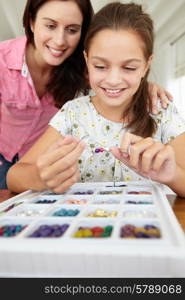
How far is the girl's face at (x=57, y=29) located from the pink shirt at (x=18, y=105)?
0.53ft

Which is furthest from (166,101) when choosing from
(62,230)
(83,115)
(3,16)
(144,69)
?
(3,16)

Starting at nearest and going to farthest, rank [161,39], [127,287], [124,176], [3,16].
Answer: [127,287], [124,176], [3,16], [161,39]

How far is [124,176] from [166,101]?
300 millimetres

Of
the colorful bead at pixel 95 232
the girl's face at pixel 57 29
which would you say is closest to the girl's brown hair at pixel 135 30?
the girl's face at pixel 57 29

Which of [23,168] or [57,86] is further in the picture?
[57,86]

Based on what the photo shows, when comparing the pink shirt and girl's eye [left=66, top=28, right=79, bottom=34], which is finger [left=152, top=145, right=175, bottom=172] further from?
the pink shirt

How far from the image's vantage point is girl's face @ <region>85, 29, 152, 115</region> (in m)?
0.95

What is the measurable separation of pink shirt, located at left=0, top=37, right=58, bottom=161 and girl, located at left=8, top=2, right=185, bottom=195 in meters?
0.33

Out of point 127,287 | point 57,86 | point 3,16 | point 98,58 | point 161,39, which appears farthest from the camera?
point 161,39

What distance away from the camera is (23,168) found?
105 centimetres

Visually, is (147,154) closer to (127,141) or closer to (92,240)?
(127,141)

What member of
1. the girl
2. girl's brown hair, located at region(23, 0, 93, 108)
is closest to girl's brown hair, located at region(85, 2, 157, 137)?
the girl

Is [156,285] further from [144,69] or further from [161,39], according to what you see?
[161,39]

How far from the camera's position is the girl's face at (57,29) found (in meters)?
1.17
